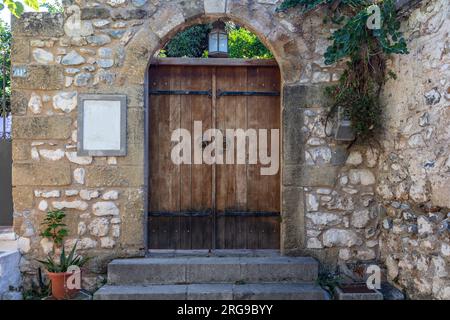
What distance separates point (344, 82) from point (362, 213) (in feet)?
3.81

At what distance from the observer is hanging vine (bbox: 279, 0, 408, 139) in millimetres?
3400

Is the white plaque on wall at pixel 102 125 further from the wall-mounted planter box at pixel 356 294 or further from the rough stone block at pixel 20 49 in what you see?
the wall-mounted planter box at pixel 356 294

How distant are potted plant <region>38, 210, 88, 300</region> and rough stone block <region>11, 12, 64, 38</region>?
1560 millimetres

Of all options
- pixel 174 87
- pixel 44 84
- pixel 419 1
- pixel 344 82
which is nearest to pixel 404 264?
pixel 344 82

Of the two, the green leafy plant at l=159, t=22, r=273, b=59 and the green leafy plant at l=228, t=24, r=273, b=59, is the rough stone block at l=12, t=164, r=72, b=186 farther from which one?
the green leafy plant at l=228, t=24, r=273, b=59

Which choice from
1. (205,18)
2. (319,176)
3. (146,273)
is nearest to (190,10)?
(205,18)

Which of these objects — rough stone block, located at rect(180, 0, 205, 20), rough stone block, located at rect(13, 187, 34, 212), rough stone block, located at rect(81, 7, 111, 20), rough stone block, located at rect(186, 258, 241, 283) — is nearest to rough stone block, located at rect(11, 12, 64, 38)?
rough stone block, located at rect(81, 7, 111, 20)

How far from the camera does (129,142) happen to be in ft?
12.1

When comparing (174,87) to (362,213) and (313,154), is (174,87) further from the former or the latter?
(362,213)

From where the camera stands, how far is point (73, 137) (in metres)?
3.65

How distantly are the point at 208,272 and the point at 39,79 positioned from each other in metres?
2.22

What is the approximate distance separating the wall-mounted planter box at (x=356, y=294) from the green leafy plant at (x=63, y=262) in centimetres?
212

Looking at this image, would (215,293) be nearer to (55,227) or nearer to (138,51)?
(55,227)

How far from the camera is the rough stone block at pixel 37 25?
3.64 m
